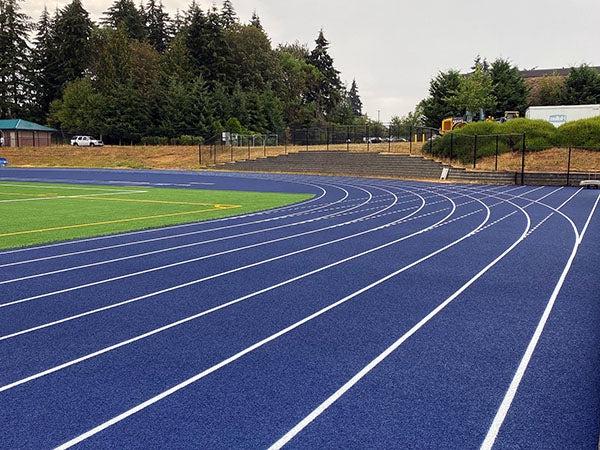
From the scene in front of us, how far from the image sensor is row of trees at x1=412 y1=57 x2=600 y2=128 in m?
48.3

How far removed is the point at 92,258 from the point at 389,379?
5895 millimetres

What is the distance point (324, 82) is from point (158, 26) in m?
26.0

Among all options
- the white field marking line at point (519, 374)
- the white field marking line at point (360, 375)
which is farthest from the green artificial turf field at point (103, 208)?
the white field marking line at point (519, 374)

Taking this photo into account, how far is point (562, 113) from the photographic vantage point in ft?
121

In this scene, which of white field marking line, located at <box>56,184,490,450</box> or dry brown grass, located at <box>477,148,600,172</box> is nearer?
white field marking line, located at <box>56,184,490,450</box>

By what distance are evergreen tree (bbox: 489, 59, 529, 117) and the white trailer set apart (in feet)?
49.1

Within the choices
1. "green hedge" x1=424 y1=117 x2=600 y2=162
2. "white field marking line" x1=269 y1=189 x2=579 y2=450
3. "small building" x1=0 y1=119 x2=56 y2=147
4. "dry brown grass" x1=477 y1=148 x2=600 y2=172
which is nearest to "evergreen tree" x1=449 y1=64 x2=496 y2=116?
"green hedge" x1=424 y1=117 x2=600 y2=162

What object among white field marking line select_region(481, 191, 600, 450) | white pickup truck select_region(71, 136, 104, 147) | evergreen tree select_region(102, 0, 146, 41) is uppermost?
evergreen tree select_region(102, 0, 146, 41)

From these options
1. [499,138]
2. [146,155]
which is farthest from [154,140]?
[499,138]

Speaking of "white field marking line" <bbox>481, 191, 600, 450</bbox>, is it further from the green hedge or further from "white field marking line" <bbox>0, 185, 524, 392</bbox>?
the green hedge

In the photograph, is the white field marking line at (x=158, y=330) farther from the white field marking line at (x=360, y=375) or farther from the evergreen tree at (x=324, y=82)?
the evergreen tree at (x=324, y=82)

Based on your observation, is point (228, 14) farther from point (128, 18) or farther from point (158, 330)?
point (158, 330)

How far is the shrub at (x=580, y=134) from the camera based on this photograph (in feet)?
101

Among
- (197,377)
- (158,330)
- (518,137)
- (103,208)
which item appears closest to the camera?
(197,377)
